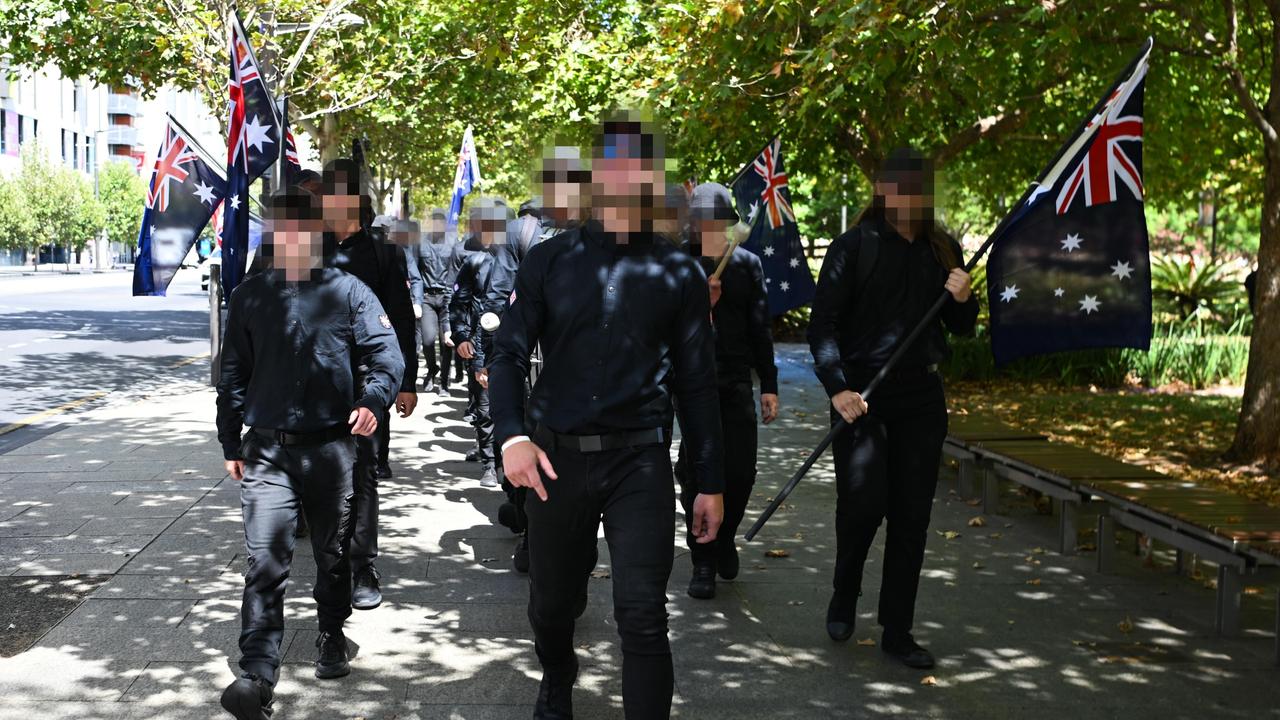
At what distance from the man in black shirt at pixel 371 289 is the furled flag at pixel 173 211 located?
7.40ft

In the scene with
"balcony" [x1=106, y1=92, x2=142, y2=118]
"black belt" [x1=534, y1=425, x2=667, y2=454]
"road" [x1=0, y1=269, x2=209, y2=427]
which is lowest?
"road" [x1=0, y1=269, x2=209, y2=427]

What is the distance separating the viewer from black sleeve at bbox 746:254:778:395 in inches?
242

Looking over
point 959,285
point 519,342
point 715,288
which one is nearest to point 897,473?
point 959,285

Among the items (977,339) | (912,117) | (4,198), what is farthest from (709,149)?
(4,198)

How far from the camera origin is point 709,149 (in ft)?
62.3

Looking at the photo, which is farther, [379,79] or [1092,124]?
[379,79]

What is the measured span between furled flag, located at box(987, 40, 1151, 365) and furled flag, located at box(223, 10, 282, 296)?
3.74 m

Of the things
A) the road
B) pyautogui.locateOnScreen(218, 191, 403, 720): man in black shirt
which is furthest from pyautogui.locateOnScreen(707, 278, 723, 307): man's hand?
the road

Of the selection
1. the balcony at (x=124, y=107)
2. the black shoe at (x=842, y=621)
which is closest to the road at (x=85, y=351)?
the black shoe at (x=842, y=621)

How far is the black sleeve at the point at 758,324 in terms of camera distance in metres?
6.15

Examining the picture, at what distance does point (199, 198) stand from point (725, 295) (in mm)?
3797

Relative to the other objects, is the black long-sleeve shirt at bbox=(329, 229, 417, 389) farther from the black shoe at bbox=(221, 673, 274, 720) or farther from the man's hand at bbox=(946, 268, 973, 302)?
the man's hand at bbox=(946, 268, 973, 302)

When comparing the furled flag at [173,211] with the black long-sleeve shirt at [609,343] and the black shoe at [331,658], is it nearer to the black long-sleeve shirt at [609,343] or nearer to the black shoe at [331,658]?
the black shoe at [331,658]

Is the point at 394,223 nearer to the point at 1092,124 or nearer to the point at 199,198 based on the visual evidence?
the point at 199,198
